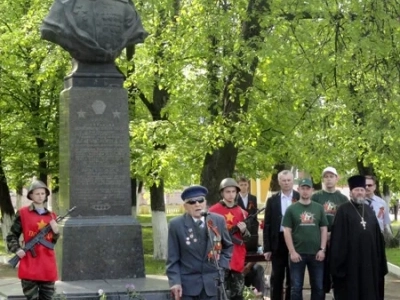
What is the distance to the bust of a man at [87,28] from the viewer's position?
38.3 ft

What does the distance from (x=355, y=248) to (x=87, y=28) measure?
4.13 m

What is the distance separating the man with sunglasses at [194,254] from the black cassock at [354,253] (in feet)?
10.2

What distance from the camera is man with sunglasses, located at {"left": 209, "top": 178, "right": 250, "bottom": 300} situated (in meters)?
11.3

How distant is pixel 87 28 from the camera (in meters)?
11.7

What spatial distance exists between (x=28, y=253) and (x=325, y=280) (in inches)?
151

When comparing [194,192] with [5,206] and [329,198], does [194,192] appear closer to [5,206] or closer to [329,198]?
[329,198]

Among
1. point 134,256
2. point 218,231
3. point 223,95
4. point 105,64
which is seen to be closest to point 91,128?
point 105,64

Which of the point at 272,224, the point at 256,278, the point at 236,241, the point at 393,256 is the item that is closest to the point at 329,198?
the point at 272,224

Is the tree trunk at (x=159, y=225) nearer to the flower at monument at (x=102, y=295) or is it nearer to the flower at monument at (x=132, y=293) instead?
the flower at monument at (x=132, y=293)

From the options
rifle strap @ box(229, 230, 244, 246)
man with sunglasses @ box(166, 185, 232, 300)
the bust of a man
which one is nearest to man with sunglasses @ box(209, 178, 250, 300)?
rifle strap @ box(229, 230, 244, 246)

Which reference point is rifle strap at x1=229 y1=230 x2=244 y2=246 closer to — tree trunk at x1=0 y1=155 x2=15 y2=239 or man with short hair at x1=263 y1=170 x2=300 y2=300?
man with short hair at x1=263 y1=170 x2=300 y2=300

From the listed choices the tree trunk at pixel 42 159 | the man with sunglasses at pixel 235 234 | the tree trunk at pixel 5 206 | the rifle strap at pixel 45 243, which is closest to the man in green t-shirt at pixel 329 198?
the man with sunglasses at pixel 235 234

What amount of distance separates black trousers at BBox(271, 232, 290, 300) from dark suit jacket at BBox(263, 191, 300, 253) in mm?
65

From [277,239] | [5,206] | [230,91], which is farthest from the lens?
[5,206]
